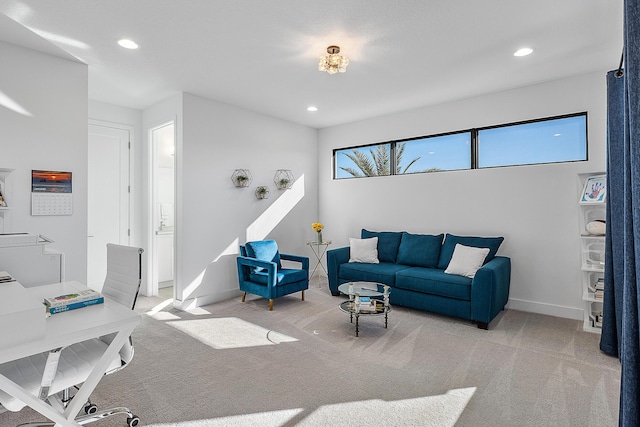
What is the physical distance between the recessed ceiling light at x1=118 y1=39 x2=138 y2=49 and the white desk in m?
2.41

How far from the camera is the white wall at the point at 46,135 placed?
3.02 metres

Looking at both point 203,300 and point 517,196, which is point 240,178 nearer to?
point 203,300

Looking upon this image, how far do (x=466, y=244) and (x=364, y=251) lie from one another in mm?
1412

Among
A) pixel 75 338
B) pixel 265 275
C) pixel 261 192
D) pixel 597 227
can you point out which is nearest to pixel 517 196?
pixel 597 227

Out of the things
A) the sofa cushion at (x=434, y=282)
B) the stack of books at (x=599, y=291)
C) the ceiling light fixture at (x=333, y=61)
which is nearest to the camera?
the ceiling light fixture at (x=333, y=61)

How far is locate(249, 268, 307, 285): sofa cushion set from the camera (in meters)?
4.29

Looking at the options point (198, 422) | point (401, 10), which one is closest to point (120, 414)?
point (198, 422)

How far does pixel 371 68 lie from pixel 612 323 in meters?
3.32

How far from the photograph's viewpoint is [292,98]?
459 centimetres

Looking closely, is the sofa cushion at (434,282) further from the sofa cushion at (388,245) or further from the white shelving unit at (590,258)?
the white shelving unit at (590,258)

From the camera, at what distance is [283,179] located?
558cm

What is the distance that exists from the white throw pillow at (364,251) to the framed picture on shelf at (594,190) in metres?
2.54

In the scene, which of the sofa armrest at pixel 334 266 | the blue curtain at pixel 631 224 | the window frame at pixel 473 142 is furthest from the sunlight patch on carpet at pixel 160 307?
the blue curtain at pixel 631 224

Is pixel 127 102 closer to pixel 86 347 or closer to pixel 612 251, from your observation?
pixel 86 347
